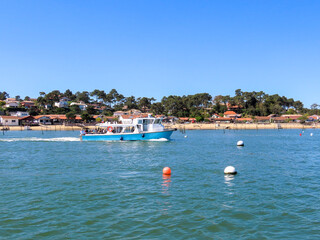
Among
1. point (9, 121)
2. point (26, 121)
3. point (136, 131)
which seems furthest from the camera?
point (26, 121)

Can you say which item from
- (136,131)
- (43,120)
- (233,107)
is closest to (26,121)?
(43,120)

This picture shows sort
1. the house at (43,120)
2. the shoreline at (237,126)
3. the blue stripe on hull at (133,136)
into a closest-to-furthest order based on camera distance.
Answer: the blue stripe on hull at (133,136)
the house at (43,120)
the shoreline at (237,126)

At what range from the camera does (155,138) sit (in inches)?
2105

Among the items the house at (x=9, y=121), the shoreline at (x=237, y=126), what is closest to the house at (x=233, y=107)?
the shoreline at (x=237, y=126)

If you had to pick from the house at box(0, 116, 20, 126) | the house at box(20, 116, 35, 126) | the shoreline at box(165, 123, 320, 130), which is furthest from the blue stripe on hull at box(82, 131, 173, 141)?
the house at box(0, 116, 20, 126)

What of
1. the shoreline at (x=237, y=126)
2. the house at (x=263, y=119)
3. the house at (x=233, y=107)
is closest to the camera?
the shoreline at (x=237, y=126)

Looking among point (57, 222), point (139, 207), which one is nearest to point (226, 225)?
point (139, 207)

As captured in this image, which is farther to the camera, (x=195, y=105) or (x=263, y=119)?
(x=195, y=105)

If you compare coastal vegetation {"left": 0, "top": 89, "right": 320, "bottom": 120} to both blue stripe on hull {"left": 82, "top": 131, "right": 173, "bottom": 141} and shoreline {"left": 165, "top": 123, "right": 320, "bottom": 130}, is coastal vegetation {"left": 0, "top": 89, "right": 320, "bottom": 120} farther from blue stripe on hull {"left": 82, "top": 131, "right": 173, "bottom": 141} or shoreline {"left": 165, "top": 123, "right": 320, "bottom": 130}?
blue stripe on hull {"left": 82, "top": 131, "right": 173, "bottom": 141}

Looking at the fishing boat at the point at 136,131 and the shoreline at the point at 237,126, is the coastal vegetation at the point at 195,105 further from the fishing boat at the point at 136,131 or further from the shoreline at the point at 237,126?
the fishing boat at the point at 136,131

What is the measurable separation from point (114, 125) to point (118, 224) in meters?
42.8

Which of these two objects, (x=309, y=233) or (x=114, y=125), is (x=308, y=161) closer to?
(x=309, y=233)

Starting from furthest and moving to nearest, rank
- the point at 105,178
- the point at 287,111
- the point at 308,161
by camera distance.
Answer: the point at 287,111, the point at 308,161, the point at 105,178

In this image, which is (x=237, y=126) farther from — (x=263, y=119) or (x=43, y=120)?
(x=43, y=120)
